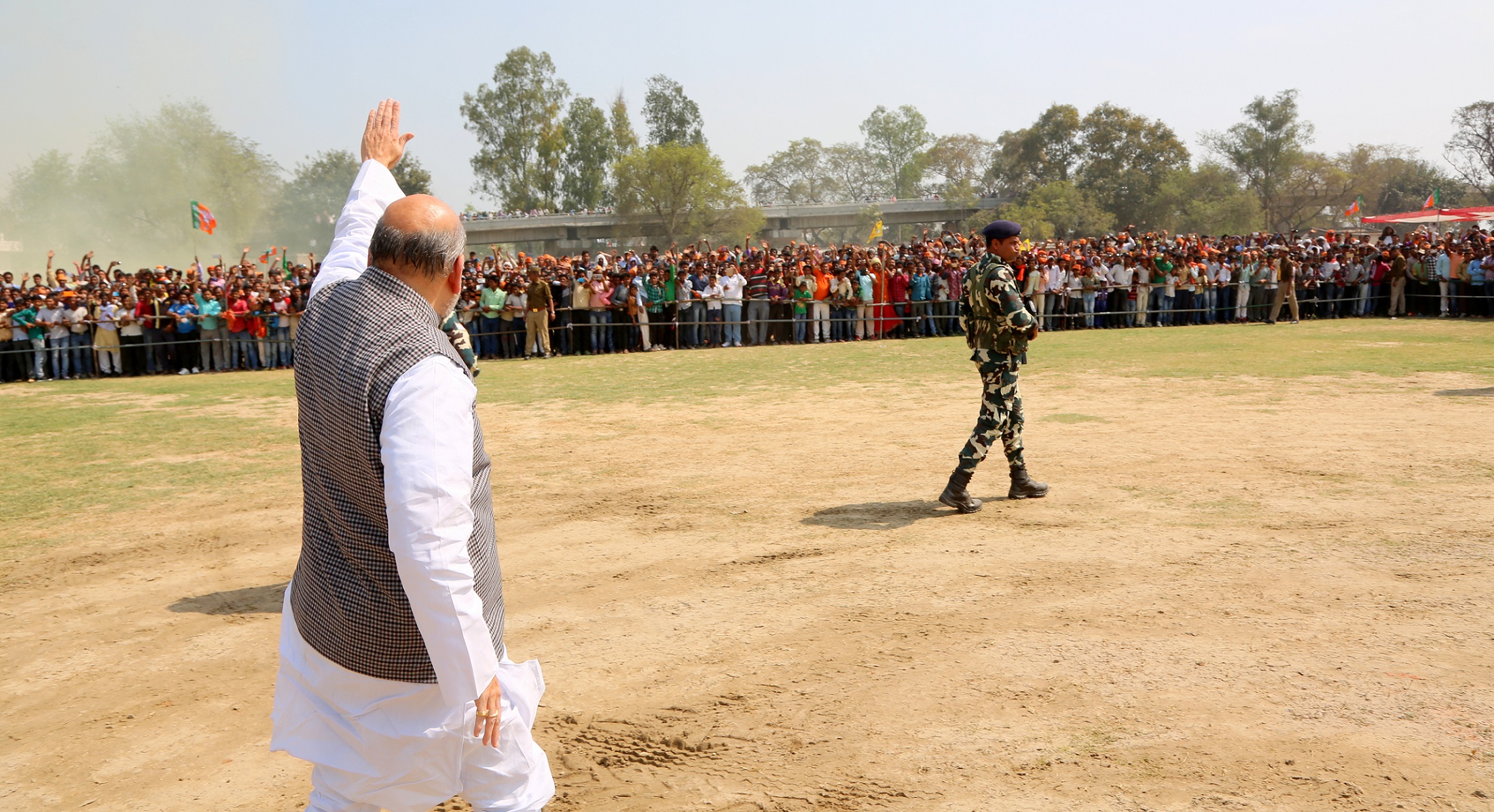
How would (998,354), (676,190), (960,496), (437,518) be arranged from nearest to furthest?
(437,518), (960,496), (998,354), (676,190)

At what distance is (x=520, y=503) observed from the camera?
7.55 metres

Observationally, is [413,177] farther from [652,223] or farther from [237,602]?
[237,602]

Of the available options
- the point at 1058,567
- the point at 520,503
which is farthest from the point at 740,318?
the point at 1058,567

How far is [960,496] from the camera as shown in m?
6.83

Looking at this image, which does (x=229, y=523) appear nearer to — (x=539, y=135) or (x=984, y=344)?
(x=984, y=344)

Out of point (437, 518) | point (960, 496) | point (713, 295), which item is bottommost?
point (960, 496)

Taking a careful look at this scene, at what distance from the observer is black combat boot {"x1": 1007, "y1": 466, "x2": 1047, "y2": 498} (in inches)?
280

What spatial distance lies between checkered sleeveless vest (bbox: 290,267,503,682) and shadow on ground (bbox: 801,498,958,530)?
175 inches

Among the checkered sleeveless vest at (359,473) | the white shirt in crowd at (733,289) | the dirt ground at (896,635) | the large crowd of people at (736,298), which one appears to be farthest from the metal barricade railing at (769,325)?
the checkered sleeveless vest at (359,473)

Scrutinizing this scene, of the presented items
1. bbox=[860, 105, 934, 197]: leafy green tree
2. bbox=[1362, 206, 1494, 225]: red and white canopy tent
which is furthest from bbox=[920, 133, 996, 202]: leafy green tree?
bbox=[1362, 206, 1494, 225]: red and white canopy tent

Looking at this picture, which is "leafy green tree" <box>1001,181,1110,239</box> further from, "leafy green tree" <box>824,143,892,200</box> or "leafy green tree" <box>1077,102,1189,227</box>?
"leafy green tree" <box>824,143,892,200</box>

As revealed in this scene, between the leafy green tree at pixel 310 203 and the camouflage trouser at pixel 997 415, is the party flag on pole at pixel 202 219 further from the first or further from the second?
the leafy green tree at pixel 310 203

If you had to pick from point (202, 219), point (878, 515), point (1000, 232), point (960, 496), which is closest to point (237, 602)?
point (878, 515)

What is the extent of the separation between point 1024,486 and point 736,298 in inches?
573
